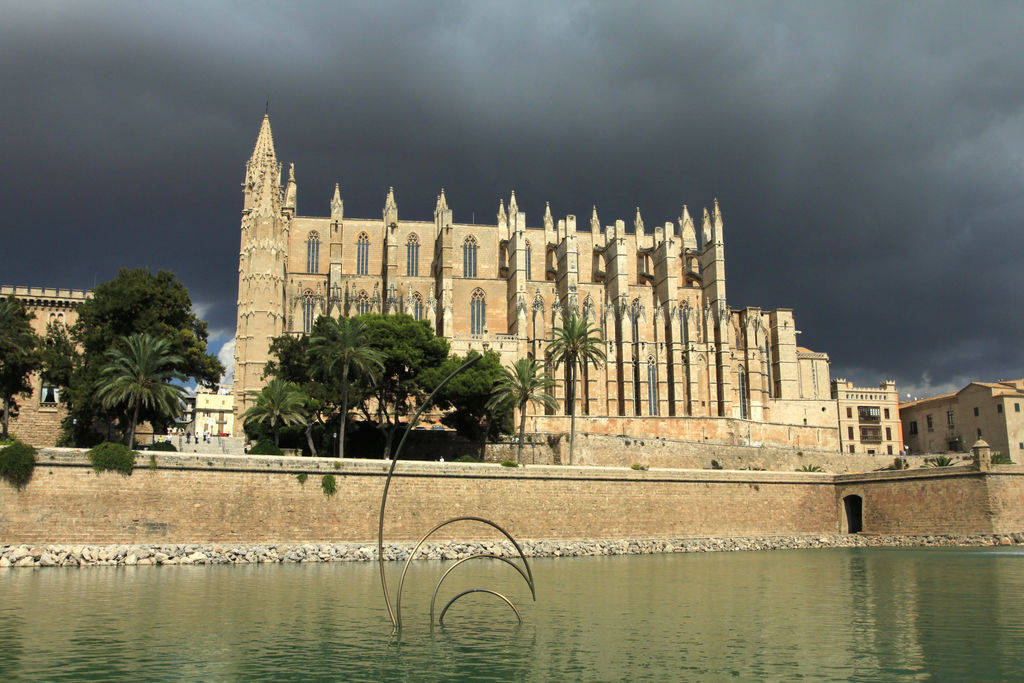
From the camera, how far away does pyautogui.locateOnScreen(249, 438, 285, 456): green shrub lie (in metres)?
37.3

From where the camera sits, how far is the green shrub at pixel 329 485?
106 ft

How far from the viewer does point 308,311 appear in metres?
56.3

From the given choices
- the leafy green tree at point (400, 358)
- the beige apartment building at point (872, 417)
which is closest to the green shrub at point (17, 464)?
the leafy green tree at point (400, 358)

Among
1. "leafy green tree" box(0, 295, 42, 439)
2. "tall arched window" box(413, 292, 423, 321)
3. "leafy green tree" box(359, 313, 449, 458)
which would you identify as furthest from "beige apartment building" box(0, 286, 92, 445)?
"tall arched window" box(413, 292, 423, 321)

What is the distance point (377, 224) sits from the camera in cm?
6394

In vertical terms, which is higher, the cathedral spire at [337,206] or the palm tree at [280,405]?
the cathedral spire at [337,206]

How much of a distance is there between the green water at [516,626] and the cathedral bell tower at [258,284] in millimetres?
24606

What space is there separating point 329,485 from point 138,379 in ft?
28.3

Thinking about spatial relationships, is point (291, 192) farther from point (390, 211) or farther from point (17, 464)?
point (17, 464)

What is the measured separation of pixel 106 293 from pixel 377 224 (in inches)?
1078

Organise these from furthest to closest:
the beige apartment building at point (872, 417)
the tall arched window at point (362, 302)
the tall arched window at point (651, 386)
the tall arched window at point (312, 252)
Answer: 1. the beige apartment building at point (872, 417)
2. the tall arched window at point (312, 252)
3. the tall arched window at point (651, 386)
4. the tall arched window at point (362, 302)

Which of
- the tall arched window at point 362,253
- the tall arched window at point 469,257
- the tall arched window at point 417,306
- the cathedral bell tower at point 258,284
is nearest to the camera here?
the cathedral bell tower at point 258,284

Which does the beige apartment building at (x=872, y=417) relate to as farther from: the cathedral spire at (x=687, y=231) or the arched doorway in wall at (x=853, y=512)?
the arched doorway in wall at (x=853, y=512)

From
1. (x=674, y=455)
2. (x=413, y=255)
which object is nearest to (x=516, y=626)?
(x=674, y=455)
